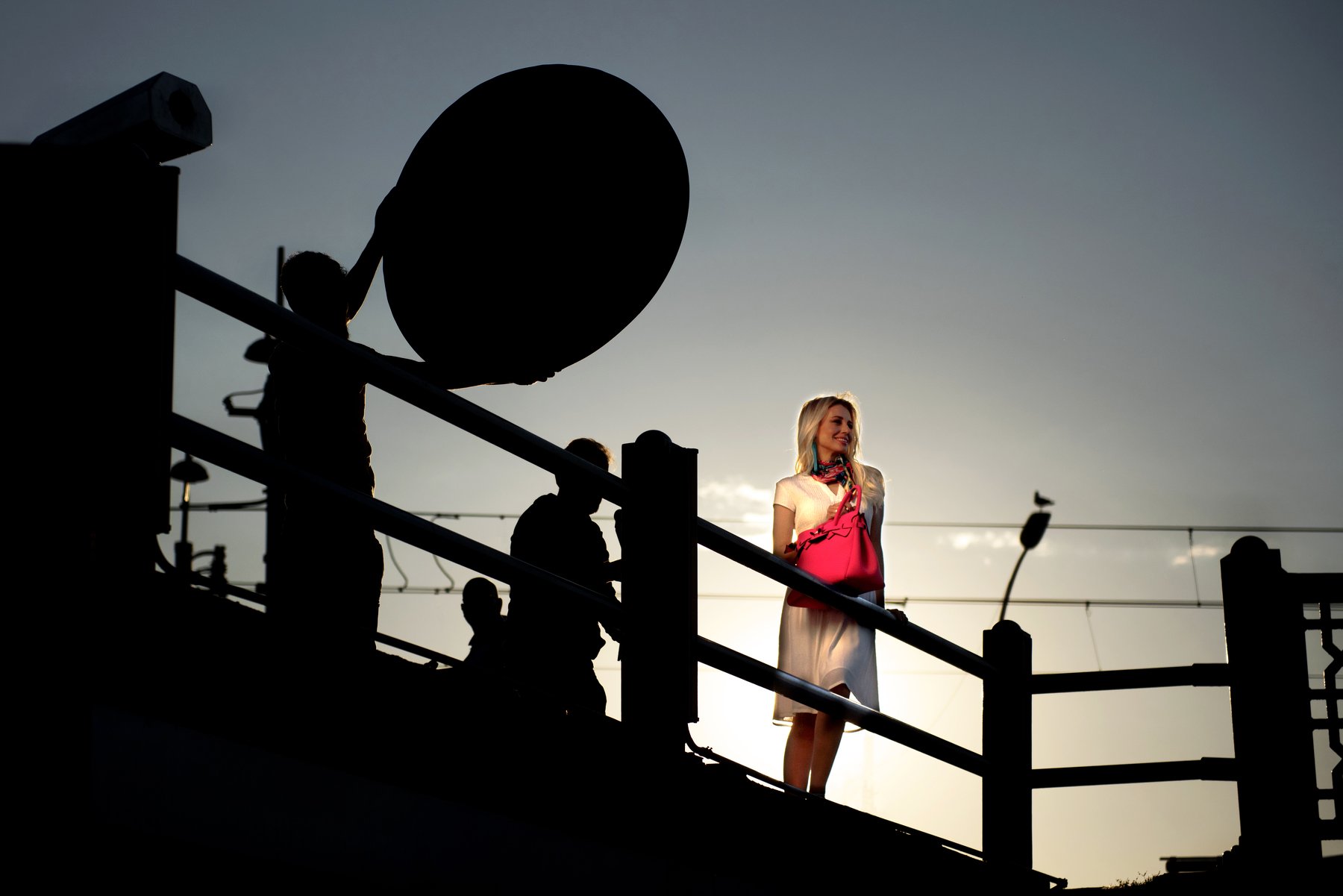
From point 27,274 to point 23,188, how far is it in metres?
0.13

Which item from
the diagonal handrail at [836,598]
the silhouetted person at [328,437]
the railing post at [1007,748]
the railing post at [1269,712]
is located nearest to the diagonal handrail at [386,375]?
the silhouetted person at [328,437]

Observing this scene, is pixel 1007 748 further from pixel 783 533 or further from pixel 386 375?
pixel 386 375

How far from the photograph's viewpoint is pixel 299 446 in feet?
11.0

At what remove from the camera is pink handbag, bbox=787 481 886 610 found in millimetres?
4723

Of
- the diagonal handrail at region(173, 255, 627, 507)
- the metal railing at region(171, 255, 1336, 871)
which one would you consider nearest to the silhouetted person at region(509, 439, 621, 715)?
the metal railing at region(171, 255, 1336, 871)

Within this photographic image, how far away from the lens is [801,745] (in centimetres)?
470

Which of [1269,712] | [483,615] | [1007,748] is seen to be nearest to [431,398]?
[1007,748]

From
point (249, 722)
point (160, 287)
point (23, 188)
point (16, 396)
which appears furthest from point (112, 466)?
point (249, 722)

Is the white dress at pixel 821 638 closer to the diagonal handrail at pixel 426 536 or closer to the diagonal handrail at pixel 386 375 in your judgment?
the diagonal handrail at pixel 426 536

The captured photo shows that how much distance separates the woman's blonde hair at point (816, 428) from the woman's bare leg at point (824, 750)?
38.2 inches

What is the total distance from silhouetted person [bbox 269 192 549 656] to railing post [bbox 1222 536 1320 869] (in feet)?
10.5

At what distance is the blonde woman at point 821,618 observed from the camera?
4699mm

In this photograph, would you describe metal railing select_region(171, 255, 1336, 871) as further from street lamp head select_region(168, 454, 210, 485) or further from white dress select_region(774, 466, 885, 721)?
street lamp head select_region(168, 454, 210, 485)

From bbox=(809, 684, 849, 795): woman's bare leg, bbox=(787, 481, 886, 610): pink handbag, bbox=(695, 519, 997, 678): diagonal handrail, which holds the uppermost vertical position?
bbox=(787, 481, 886, 610): pink handbag
